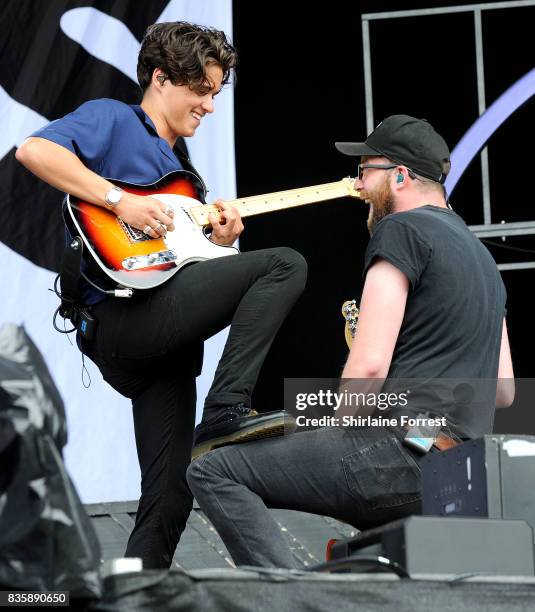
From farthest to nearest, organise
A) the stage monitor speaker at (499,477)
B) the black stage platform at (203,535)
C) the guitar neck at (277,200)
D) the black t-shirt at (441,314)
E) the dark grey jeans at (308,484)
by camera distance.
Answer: the black stage platform at (203,535), the guitar neck at (277,200), the black t-shirt at (441,314), the dark grey jeans at (308,484), the stage monitor speaker at (499,477)

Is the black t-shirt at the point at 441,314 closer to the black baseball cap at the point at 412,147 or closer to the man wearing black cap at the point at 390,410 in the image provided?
the man wearing black cap at the point at 390,410

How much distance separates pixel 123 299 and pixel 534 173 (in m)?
2.63

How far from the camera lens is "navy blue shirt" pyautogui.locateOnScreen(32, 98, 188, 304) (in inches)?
132

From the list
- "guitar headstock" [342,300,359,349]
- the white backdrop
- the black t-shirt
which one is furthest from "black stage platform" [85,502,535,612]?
the white backdrop

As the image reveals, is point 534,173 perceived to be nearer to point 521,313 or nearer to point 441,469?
point 521,313

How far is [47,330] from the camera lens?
4.48 metres

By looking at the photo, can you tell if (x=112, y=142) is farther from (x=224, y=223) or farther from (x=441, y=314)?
(x=441, y=314)

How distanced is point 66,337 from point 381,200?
5.50 ft

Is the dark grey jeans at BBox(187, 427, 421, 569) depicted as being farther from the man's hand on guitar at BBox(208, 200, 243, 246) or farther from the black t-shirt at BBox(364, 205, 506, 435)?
the man's hand on guitar at BBox(208, 200, 243, 246)

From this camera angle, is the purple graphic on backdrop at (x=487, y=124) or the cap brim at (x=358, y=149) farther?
the purple graphic on backdrop at (x=487, y=124)

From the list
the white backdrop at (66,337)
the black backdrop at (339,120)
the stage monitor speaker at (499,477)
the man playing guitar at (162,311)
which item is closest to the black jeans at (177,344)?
the man playing guitar at (162,311)

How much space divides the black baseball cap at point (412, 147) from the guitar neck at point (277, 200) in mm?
460

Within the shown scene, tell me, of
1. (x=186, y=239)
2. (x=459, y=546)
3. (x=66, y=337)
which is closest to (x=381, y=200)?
(x=186, y=239)

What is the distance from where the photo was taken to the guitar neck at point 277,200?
3.48 meters
